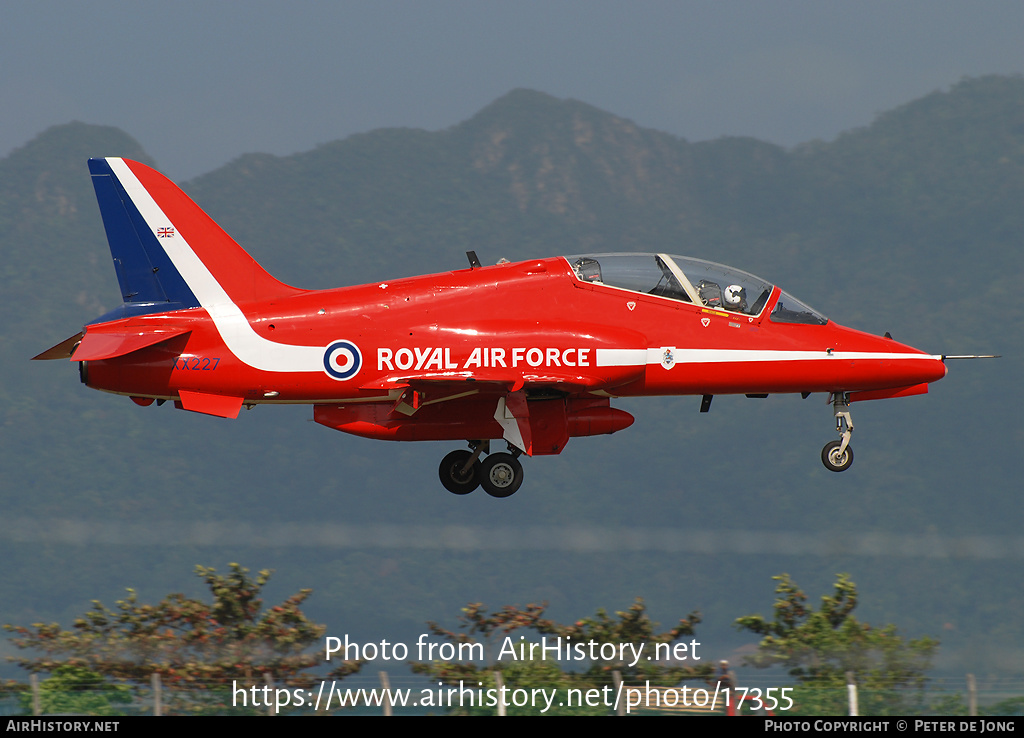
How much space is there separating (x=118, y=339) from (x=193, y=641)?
7468mm

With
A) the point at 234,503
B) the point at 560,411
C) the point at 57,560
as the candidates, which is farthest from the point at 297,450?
the point at 560,411

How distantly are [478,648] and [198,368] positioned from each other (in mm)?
7065

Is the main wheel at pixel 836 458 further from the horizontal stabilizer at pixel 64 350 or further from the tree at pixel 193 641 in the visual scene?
the horizontal stabilizer at pixel 64 350

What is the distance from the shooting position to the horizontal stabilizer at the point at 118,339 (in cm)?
2283

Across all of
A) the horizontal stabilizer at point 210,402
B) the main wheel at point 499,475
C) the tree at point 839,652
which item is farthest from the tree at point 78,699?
the tree at point 839,652

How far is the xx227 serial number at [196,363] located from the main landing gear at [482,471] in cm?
464

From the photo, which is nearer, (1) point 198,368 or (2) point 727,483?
(1) point 198,368

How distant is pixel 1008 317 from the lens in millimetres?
170250

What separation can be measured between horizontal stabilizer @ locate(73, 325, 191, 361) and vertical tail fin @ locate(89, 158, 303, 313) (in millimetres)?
696

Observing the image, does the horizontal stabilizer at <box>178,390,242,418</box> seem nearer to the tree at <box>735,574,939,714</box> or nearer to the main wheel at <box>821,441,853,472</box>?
the tree at <box>735,574,939,714</box>

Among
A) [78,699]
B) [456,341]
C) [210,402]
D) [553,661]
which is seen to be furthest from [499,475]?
[78,699]

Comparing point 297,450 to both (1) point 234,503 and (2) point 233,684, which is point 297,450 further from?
(2) point 233,684

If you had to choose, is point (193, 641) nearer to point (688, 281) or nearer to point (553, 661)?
point (553, 661)

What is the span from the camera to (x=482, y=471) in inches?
1002
